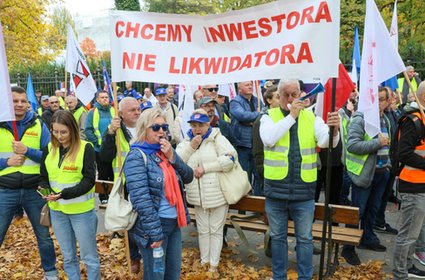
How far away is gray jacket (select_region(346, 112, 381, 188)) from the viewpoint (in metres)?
5.25

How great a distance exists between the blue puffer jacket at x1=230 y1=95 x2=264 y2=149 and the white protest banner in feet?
8.26

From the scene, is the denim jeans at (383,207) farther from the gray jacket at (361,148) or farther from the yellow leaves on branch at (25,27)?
the yellow leaves on branch at (25,27)

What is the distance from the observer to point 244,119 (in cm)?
682

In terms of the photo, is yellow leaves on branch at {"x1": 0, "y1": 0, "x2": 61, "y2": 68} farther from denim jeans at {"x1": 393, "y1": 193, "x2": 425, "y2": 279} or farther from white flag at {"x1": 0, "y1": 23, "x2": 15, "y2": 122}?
denim jeans at {"x1": 393, "y1": 193, "x2": 425, "y2": 279}

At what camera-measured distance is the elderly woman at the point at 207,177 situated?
5043mm

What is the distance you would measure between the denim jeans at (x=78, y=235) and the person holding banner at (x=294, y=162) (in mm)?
1788

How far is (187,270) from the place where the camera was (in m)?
5.24

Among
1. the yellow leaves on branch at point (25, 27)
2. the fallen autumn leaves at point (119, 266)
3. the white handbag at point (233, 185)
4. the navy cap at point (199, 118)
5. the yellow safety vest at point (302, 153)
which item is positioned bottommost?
the fallen autumn leaves at point (119, 266)

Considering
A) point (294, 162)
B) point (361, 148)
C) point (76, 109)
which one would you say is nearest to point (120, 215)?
point (294, 162)

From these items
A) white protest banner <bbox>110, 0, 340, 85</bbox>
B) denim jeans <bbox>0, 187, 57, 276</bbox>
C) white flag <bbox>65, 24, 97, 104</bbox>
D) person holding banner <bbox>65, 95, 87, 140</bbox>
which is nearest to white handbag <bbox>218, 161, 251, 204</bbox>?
white protest banner <bbox>110, 0, 340, 85</bbox>

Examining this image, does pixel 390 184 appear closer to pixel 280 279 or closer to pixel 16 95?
pixel 280 279

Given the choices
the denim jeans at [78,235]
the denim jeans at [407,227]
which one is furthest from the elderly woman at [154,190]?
the denim jeans at [407,227]

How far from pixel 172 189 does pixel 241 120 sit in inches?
132

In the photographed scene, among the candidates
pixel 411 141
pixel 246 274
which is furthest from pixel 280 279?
pixel 411 141
